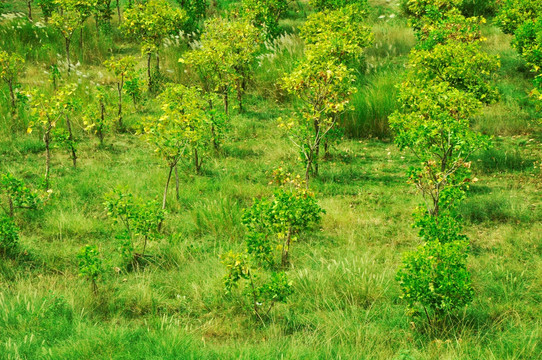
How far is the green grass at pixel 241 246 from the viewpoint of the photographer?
419 centimetres

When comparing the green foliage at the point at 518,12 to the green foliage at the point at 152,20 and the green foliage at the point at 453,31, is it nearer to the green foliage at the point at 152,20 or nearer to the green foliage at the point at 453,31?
the green foliage at the point at 453,31

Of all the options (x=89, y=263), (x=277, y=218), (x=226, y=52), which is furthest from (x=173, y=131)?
(x=226, y=52)

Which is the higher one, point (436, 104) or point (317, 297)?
point (436, 104)

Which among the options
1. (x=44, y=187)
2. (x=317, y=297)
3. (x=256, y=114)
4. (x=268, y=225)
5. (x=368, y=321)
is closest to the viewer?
(x=368, y=321)

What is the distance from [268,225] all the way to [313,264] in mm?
701

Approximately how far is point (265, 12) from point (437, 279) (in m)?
11.0

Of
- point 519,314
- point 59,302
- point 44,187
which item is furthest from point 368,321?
point 44,187

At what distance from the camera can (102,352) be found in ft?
12.9

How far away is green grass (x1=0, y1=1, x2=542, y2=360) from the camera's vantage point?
4.19 metres

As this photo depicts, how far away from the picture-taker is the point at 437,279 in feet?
14.1

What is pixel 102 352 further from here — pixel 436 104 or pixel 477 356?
pixel 436 104

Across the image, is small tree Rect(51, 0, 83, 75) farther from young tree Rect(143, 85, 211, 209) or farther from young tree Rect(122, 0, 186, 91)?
young tree Rect(143, 85, 211, 209)

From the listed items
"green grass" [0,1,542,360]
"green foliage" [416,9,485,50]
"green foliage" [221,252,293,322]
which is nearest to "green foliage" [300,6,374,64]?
"green grass" [0,1,542,360]

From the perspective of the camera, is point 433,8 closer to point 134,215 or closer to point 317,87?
point 317,87
